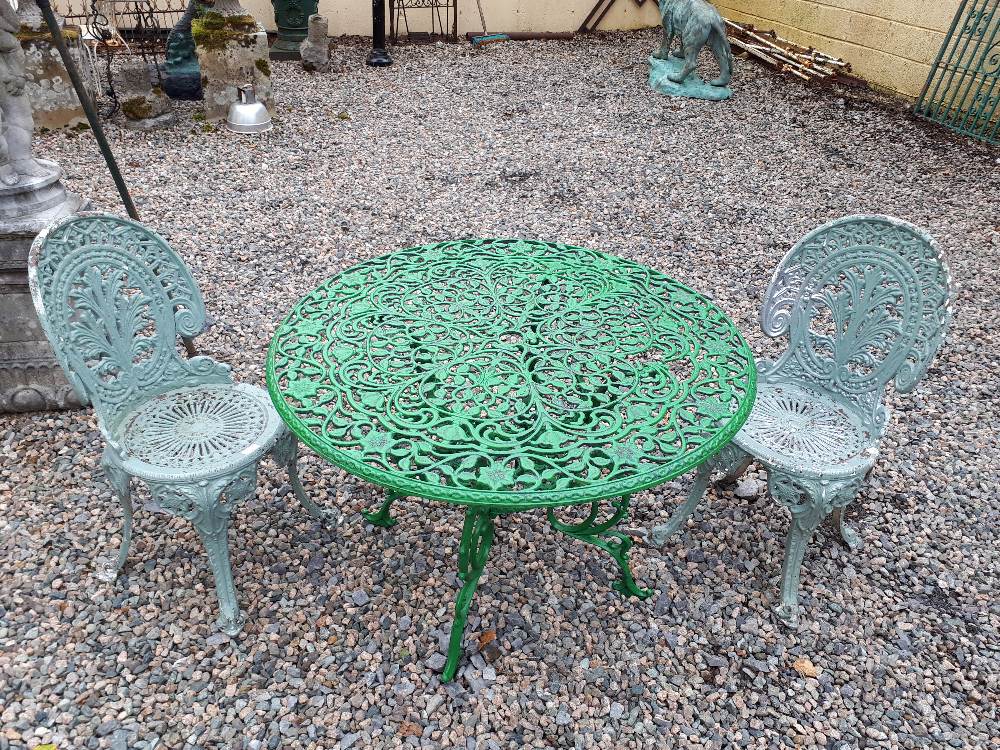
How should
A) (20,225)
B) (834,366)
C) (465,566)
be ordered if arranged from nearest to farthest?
(465,566)
(834,366)
(20,225)

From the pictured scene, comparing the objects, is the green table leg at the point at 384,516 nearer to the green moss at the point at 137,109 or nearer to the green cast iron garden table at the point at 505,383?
the green cast iron garden table at the point at 505,383

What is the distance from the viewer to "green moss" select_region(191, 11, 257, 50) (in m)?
5.89

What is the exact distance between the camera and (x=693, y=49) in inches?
292

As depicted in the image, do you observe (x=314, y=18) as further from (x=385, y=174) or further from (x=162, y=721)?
(x=162, y=721)

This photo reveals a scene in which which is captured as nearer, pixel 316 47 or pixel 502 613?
pixel 502 613

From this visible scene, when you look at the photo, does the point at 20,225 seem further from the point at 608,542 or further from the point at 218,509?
the point at 608,542

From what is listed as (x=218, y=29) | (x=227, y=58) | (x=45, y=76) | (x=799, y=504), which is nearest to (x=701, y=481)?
(x=799, y=504)

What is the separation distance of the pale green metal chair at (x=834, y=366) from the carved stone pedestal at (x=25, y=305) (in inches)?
109

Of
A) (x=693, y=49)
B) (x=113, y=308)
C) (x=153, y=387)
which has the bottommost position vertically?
(x=153, y=387)

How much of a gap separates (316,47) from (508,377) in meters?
7.38

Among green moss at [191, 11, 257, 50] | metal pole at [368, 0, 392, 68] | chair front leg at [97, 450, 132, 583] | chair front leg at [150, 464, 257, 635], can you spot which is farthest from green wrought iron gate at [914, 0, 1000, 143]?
chair front leg at [97, 450, 132, 583]

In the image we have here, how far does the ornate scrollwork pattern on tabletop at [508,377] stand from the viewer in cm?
176

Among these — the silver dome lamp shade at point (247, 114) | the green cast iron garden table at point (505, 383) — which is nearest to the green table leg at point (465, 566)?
→ the green cast iron garden table at point (505, 383)

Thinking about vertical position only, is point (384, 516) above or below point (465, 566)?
below
